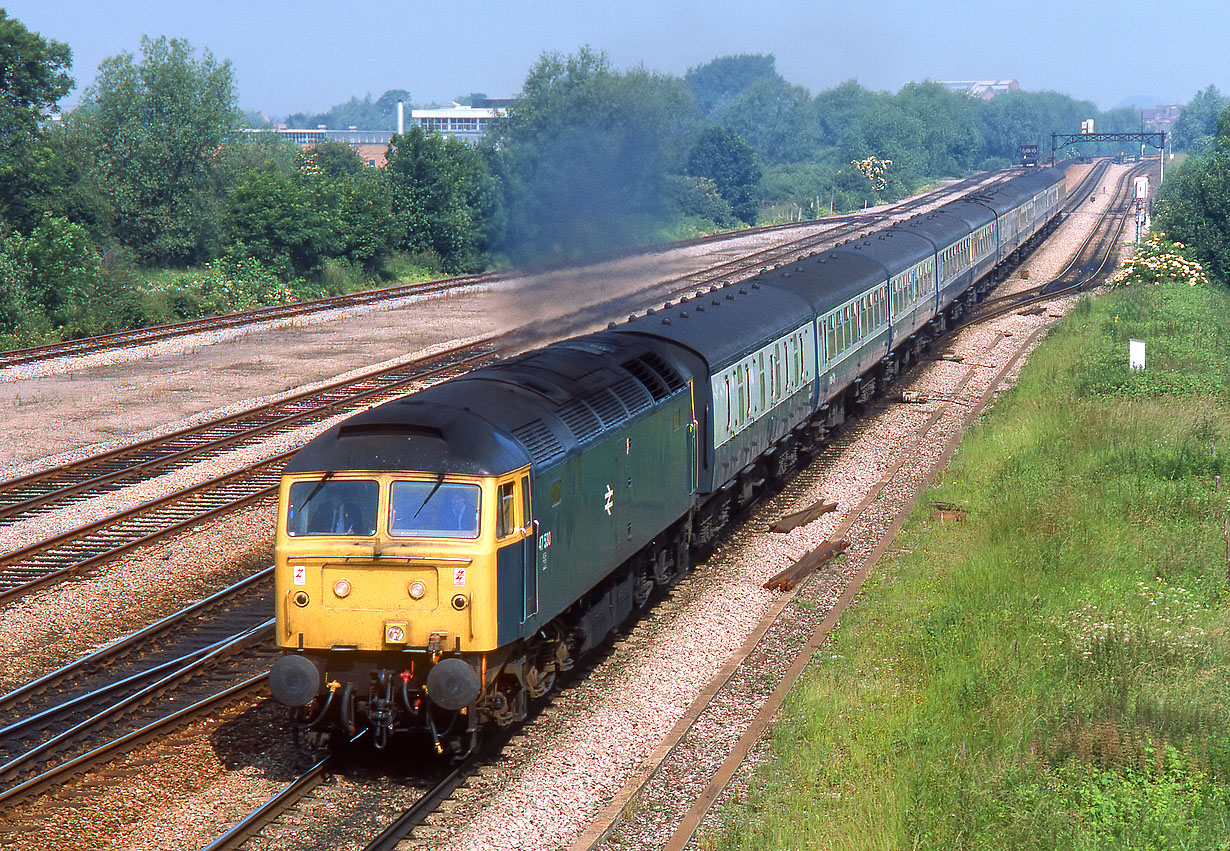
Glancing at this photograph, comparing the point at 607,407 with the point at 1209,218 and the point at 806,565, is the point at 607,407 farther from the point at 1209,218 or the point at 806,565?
the point at 1209,218

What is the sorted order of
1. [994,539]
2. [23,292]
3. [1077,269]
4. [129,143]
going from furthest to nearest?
1. [129,143]
2. [1077,269]
3. [23,292]
4. [994,539]

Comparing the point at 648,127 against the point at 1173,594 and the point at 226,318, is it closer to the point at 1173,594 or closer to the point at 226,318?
the point at 226,318

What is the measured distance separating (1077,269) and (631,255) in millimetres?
23721

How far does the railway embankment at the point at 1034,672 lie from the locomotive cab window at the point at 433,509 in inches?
123

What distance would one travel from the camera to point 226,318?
40.7m

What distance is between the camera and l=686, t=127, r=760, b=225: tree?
269ft

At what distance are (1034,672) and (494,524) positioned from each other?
5167 mm

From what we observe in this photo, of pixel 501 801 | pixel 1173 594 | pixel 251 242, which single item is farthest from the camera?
pixel 251 242

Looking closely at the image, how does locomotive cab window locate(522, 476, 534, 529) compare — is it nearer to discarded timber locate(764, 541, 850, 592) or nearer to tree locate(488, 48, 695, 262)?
discarded timber locate(764, 541, 850, 592)

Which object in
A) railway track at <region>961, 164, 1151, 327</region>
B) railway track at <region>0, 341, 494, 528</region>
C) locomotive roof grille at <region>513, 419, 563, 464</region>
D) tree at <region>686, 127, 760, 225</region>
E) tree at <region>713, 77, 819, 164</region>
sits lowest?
railway track at <region>0, 341, 494, 528</region>

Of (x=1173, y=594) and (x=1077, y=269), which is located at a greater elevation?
(x=1077, y=269)

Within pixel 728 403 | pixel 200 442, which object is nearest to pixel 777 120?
pixel 200 442

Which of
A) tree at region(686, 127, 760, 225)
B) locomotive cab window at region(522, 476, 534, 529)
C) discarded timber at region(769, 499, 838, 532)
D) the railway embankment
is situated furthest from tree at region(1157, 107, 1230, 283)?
locomotive cab window at region(522, 476, 534, 529)

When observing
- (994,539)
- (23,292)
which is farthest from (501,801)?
(23,292)
